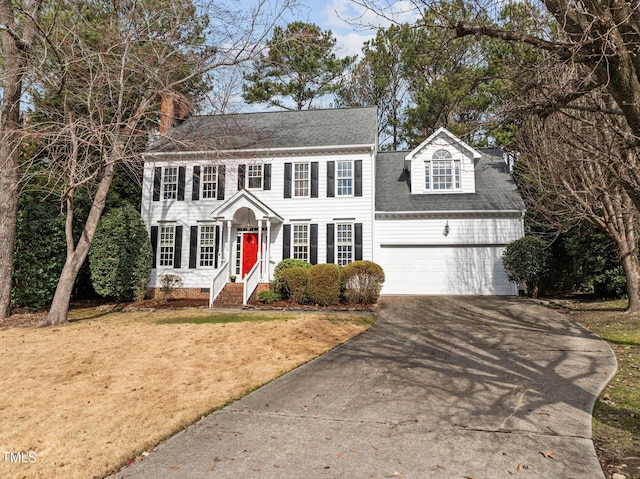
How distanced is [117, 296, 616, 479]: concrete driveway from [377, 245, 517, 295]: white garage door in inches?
295

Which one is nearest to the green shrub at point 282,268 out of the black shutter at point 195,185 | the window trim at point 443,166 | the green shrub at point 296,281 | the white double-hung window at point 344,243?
the green shrub at point 296,281

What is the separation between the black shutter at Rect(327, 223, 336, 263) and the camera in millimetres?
16094

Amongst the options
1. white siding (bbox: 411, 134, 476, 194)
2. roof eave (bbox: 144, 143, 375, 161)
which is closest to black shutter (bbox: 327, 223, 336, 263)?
roof eave (bbox: 144, 143, 375, 161)

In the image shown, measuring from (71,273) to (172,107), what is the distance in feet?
28.0

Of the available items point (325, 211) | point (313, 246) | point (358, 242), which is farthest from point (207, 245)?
point (358, 242)

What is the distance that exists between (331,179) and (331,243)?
2.70 metres

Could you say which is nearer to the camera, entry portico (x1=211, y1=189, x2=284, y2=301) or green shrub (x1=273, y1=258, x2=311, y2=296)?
green shrub (x1=273, y1=258, x2=311, y2=296)

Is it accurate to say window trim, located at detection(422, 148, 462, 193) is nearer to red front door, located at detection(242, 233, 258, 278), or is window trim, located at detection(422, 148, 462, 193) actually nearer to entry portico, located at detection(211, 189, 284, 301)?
entry portico, located at detection(211, 189, 284, 301)

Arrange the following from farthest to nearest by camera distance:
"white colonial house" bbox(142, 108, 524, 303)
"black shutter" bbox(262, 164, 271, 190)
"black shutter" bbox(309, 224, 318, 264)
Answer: "black shutter" bbox(262, 164, 271, 190) < "black shutter" bbox(309, 224, 318, 264) < "white colonial house" bbox(142, 108, 524, 303)

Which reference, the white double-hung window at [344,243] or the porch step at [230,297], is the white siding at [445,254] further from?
the porch step at [230,297]

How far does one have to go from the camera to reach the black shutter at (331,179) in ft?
54.4

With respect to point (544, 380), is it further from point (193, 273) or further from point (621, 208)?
point (193, 273)

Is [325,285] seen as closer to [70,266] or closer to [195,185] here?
[70,266]

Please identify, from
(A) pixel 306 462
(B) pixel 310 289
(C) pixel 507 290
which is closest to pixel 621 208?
(C) pixel 507 290
